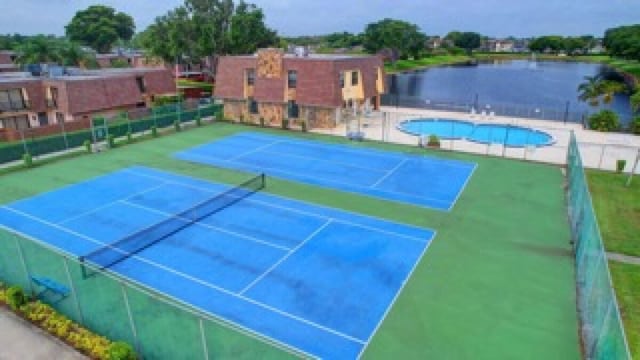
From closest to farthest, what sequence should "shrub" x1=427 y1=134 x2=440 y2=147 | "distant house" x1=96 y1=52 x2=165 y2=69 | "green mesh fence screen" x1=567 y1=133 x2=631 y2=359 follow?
"green mesh fence screen" x1=567 y1=133 x2=631 y2=359 < "shrub" x1=427 y1=134 x2=440 y2=147 < "distant house" x1=96 y1=52 x2=165 y2=69

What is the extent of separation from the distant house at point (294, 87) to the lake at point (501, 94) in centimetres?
859

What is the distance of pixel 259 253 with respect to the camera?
16828 millimetres

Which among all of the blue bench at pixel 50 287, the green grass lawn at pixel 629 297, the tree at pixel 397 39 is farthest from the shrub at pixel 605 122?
the tree at pixel 397 39

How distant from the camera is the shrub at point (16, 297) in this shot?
12633 millimetres

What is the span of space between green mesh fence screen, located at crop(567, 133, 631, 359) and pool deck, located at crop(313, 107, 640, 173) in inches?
498

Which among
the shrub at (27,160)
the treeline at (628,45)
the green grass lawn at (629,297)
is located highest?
the treeline at (628,45)

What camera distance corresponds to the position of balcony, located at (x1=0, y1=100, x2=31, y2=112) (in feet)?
116

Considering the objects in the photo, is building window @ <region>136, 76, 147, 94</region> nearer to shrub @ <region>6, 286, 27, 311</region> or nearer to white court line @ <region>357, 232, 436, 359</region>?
shrub @ <region>6, 286, 27, 311</region>

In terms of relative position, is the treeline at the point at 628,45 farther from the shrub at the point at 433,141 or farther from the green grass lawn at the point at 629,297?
the green grass lawn at the point at 629,297

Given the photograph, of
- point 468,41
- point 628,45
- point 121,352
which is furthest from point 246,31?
point 468,41

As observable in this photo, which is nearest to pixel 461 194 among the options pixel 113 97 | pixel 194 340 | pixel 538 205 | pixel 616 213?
pixel 538 205

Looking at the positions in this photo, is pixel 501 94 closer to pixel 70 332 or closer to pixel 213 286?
pixel 213 286

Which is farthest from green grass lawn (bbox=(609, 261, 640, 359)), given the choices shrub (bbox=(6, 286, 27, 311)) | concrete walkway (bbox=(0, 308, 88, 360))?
shrub (bbox=(6, 286, 27, 311))

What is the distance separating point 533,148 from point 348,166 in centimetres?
1340
